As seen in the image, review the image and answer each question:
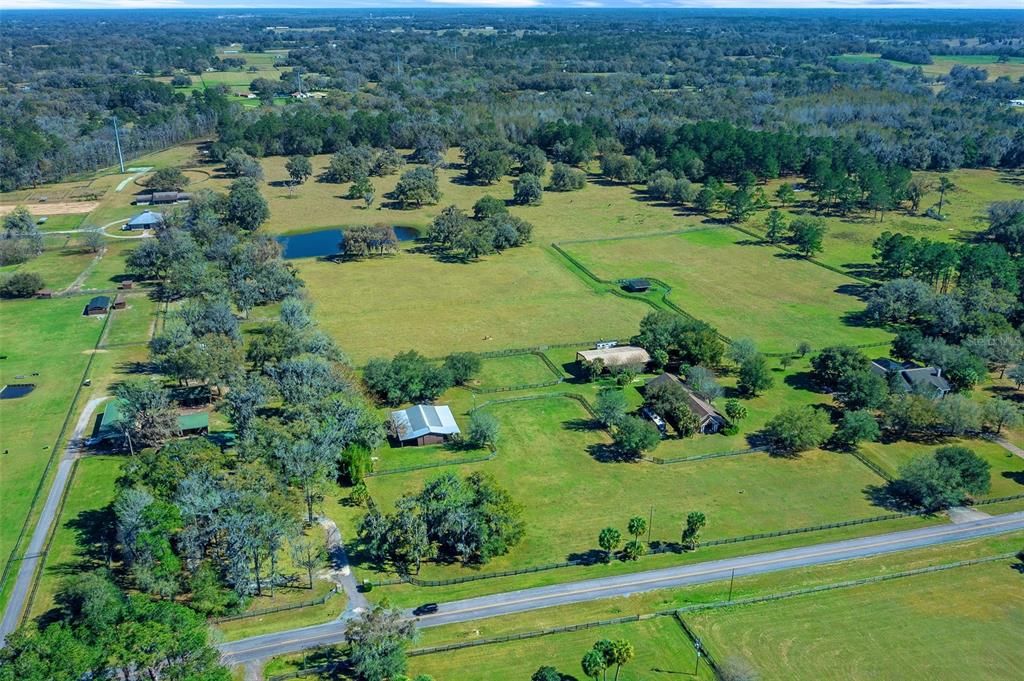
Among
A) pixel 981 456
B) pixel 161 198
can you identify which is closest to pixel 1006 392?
pixel 981 456

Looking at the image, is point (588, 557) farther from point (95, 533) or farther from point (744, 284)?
point (744, 284)

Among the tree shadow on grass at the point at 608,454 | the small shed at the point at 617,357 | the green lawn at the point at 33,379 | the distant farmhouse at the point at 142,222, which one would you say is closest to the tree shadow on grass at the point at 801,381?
the small shed at the point at 617,357

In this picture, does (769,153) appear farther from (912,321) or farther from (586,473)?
(586,473)

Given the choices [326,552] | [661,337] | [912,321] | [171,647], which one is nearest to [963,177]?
[912,321]

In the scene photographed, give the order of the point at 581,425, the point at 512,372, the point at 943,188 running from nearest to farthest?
1. the point at 581,425
2. the point at 512,372
3. the point at 943,188

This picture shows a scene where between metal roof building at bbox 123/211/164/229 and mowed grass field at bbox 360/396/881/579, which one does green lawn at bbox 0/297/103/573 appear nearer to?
mowed grass field at bbox 360/396/881/579

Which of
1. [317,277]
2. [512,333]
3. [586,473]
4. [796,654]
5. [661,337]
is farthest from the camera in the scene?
[317,277]
